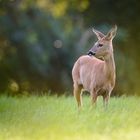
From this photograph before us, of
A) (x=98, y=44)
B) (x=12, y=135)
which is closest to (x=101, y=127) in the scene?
(x=12, y=135)

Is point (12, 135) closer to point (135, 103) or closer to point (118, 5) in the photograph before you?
point (135, 103)

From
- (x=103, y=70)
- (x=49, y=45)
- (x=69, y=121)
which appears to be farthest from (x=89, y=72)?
(x=49, y=45)

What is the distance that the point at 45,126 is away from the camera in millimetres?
11180

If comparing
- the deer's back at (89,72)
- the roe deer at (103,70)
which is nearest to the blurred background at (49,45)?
the deer's back at (89,72)

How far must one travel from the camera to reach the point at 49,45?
23453 millimetres

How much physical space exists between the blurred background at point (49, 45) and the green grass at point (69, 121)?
8.60 meters

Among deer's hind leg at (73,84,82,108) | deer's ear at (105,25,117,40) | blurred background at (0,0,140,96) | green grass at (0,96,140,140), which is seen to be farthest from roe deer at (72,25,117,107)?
blurred background at (0,0,140,96)

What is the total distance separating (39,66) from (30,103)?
9.16 metres

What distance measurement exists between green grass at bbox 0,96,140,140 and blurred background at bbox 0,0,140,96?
28.2 feet

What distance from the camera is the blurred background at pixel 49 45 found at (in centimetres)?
2291

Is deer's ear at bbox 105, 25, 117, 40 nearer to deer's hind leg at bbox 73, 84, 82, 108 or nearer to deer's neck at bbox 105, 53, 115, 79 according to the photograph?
deer's neck at bbox 105, 53, 115, 79

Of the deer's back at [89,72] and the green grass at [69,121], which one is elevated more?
the deer's back at [89,72]

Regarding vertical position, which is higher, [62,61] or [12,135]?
[62,61]

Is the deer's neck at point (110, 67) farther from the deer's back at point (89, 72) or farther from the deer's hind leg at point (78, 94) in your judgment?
the deer's hind leg at point (78, 94)
